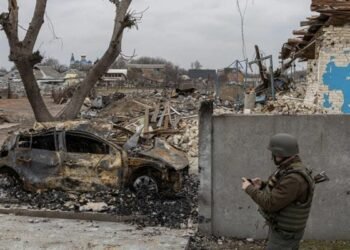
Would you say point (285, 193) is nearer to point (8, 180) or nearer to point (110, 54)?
point (8, 180)

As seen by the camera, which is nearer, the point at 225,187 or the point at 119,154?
the point at 225,187

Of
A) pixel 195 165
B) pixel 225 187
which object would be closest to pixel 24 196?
pixel 225 187

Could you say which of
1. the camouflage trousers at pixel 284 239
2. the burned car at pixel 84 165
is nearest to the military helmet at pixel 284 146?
the camouflage trousers at pixel 284 239

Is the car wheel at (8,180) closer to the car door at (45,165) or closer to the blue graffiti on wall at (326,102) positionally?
the car door at (45,165)

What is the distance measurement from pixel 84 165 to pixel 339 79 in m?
9.56

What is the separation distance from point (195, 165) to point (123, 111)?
1003 cm

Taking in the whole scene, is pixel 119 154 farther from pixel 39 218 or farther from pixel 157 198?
pixel 39 218

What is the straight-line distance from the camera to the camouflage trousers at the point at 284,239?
4273mm

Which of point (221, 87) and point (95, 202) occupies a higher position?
point (221, 87)

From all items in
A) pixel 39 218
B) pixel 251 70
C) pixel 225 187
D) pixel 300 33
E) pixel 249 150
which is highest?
pixel 300 33

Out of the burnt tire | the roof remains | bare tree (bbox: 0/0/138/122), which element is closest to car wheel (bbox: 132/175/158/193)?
the burnt tire

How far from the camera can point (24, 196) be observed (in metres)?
10.3

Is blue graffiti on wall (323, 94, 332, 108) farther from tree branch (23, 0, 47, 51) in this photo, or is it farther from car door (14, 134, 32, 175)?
car door (14, 134, 32, 175)

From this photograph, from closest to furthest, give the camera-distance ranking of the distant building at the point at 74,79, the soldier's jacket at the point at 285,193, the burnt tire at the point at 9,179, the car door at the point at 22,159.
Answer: the soldier's jacket at the point at 285,193 → the car door at the point at 22,159 → the burnt tire at the point at 9,179 → the distant building at the point at 74,79
